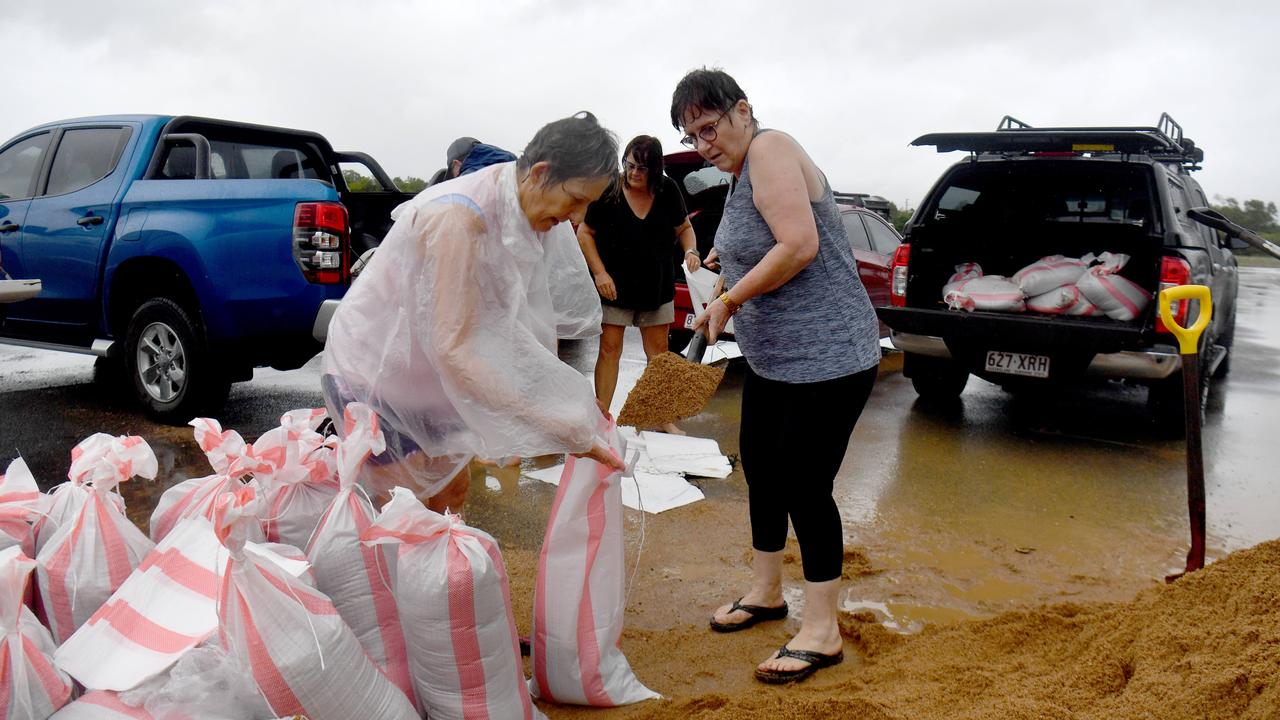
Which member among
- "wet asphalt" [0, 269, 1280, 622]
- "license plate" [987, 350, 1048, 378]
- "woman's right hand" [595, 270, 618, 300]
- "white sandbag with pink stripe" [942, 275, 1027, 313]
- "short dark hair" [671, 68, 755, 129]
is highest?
"short dark hair" [671, 68, 755, 129]

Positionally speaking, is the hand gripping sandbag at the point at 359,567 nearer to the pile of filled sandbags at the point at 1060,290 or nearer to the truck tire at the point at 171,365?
the truck tire at the point at 171,365

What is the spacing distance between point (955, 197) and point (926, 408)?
1.46m

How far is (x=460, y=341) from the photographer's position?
6.38 ft

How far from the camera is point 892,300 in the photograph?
5.83 m

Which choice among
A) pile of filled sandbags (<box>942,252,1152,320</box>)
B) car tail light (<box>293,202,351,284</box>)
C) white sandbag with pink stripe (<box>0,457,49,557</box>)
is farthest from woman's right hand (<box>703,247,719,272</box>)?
pile of filled sandbags (<box>942,252,1152,320</box>)

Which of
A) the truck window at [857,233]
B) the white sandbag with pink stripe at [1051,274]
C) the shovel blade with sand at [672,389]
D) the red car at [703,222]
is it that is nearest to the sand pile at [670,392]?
the shovel blade with sand at [672,389]

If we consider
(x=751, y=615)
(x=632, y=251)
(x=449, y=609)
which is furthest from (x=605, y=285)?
(x=449, y=609)

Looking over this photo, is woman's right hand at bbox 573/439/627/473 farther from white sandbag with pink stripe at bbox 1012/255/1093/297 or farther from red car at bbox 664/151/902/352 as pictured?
white sandbag with pink stripe at bbox 1012/255/1093/297

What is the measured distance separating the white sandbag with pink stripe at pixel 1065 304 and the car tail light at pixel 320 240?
13.4 ft

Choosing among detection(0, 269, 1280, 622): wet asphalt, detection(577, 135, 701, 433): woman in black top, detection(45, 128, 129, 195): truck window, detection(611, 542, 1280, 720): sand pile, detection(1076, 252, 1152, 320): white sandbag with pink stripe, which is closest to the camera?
detection(611, 542, 1280, 720): sand pile

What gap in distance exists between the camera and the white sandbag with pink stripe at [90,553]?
1822 mm

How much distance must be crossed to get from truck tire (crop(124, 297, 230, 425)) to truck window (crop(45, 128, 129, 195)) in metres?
0.93

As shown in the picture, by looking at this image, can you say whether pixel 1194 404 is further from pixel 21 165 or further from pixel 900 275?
pixel 21 165

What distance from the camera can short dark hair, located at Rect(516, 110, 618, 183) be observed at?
1.95 m
